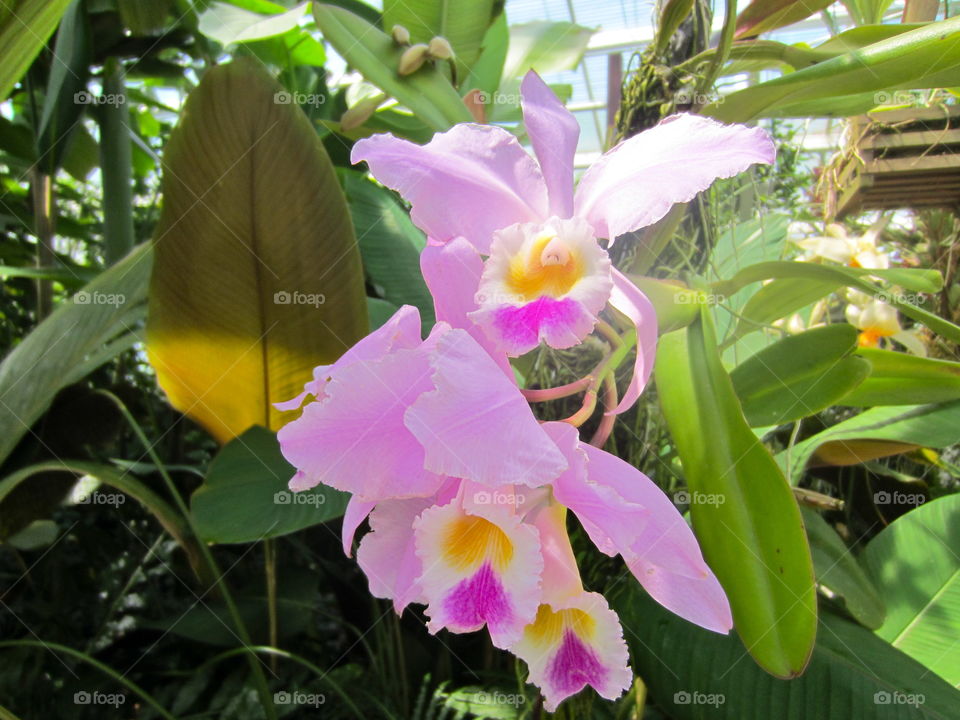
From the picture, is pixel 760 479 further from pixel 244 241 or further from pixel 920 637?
pixel 244 241

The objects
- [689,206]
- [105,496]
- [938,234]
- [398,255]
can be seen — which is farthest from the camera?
[938,234]

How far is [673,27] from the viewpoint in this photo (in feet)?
2.13

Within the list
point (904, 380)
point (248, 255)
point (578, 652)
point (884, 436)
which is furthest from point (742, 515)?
point (248, 255)

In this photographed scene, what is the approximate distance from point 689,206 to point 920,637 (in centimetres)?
59

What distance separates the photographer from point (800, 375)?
2.12 ft

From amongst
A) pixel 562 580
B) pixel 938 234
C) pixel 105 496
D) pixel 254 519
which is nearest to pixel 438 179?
pixel 562 580

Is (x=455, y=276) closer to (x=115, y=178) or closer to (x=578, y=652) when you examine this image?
(x=578, y=652)

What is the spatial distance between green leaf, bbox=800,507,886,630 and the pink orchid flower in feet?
1.53

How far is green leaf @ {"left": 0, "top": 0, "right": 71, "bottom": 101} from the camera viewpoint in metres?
0.81

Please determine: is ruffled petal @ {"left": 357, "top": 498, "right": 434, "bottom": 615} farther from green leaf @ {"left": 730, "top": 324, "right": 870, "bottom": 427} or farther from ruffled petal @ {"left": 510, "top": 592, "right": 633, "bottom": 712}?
green leaf @ {"left": 730, "top": 324, "right": 870, "bottom": 427}

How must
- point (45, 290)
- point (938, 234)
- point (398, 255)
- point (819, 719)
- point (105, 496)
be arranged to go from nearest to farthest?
1. point (819, 719)
2. point (398, 255)
3. point (105, 496)
4. point (938, 234)
5. point (45, 290)

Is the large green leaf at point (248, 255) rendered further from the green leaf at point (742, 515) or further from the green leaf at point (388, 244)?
the green leaf at point (742, 515)

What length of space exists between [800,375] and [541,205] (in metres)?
0.35

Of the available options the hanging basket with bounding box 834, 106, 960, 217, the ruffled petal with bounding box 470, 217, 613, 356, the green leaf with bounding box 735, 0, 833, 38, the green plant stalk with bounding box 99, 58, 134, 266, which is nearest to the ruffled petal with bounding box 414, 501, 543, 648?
the ruffled petal with bounding box 470, 217, 613, 356
